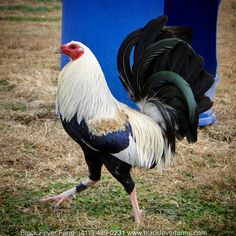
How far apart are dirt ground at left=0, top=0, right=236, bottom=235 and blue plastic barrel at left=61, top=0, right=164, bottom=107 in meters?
0.99

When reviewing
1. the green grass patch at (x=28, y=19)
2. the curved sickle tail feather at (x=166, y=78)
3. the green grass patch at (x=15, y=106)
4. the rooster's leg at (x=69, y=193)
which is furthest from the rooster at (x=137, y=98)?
the green grass patch at (x=28, y=19)

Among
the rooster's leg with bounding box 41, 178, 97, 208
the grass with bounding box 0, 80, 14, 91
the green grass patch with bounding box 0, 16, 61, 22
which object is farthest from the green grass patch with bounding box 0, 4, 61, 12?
the rooster's leg with bounding box 41, 178, 97, 208

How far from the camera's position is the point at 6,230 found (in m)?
2.91

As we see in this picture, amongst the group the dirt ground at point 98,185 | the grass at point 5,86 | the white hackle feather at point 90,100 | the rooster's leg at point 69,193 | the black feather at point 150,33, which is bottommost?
the grass at point 5,86

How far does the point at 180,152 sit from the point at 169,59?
1.83 meters

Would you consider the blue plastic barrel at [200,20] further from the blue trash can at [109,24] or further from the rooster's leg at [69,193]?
the rooster's leg at [69,193]

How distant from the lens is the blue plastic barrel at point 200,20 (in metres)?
5.72

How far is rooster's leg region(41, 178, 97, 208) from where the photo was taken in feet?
10.4

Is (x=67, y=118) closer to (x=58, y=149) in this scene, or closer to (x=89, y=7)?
(x=58, y=149)

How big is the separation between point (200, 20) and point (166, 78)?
350 centimetres

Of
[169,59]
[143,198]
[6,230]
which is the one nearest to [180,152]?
[143,198]

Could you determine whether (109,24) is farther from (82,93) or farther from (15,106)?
(82,93)

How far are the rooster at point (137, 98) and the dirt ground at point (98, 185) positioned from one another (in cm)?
42

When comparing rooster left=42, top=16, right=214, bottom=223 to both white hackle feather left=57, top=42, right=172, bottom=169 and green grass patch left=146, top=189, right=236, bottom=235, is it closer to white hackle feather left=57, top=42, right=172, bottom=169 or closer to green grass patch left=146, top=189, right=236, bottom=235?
white hackle feather left=57, top=42, right=172, bottom=169
